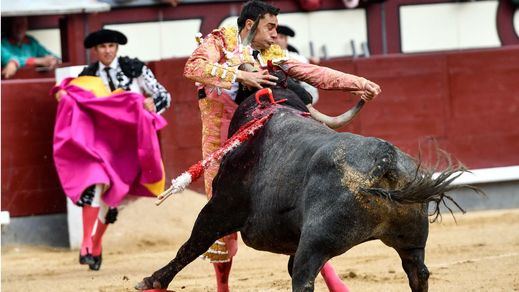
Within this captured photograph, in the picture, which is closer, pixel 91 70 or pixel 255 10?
pixel 255 10

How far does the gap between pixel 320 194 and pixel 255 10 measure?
44.8 inches

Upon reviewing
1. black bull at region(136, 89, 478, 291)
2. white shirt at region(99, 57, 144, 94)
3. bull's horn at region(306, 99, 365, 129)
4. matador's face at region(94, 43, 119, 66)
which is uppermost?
A: matador's face at region(94, 43, 119, 66)

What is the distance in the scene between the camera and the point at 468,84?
975cm

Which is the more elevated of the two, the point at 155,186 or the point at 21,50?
the point at 21,50

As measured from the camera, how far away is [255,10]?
523 cm

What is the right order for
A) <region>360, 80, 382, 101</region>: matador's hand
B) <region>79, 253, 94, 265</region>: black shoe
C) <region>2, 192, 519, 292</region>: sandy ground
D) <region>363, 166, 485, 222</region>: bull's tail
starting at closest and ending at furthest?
<region>363, 166, 485, 222</region>: bull's tail, <region>360, 80, 382, 101</region>: matador's hand, <region>2, 192, 519, 292</region>: sandy ground, <region>79, 253, 94, 265</region>: black shoe

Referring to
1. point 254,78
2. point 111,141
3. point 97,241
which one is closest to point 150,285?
point 254,78

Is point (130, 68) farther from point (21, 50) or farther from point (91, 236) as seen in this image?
point (21, 50)

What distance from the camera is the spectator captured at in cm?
914

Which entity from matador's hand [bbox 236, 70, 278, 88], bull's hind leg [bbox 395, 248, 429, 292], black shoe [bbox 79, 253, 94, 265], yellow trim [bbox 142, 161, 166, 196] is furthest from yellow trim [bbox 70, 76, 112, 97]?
bull's hind leg [bbox 395, 248, 429, 292]

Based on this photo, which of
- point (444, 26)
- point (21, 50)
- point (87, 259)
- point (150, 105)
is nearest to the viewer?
point (87, 259)

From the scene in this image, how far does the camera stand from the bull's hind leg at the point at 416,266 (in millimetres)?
4504

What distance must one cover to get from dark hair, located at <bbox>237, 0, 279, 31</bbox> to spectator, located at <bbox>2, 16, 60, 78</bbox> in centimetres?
401

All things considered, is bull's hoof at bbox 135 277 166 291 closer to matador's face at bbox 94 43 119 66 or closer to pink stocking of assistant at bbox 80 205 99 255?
pink stocking of assistant at bbox 80 205 99 255
